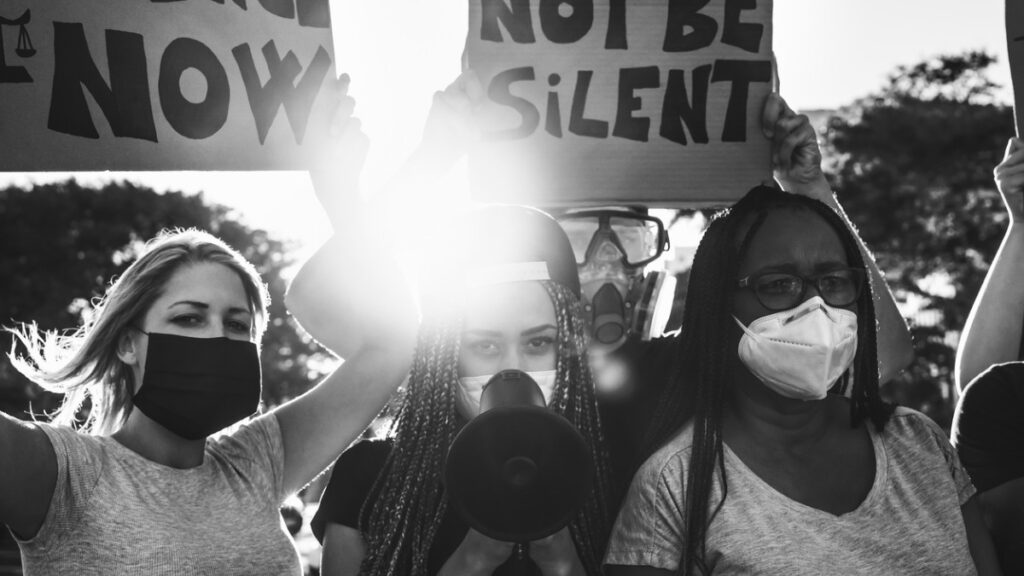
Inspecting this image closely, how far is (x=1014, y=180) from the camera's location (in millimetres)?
3490

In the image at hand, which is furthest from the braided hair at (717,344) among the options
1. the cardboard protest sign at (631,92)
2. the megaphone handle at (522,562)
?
the cardboard protest sign at (631,92)

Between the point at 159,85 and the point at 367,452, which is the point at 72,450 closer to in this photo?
the point at 367,452

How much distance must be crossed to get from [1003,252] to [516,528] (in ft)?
6.77

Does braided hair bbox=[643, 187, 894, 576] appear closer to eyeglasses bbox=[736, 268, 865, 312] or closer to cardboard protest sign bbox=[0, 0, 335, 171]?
eyeglasses bbox=[736, 268, 865, 312]

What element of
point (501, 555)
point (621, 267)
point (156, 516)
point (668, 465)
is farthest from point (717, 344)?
point (156, 516)

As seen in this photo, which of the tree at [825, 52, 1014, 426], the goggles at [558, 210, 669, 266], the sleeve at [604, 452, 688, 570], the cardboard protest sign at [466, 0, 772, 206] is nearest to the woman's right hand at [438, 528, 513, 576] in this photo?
the sleeve at [604, 452, 688, 570]

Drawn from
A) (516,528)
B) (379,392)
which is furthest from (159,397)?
(516,528)

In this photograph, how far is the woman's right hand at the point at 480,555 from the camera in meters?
2.58

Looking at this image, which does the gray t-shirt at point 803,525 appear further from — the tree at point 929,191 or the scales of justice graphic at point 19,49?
the tree at point 929,191

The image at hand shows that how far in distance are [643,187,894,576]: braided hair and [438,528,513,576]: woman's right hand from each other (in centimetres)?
46

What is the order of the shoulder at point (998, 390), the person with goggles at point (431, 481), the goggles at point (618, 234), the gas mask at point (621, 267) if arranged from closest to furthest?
the person with goggles at point (431, 481) < the shoulder at point (998, 390) < the gas mask at point (621, 267) < the goggles at point (618, 234)

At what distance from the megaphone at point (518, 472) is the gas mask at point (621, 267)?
160 centimetres

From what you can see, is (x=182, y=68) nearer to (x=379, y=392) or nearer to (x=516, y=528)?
(x=379, y=392)

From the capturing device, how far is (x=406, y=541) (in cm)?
297
